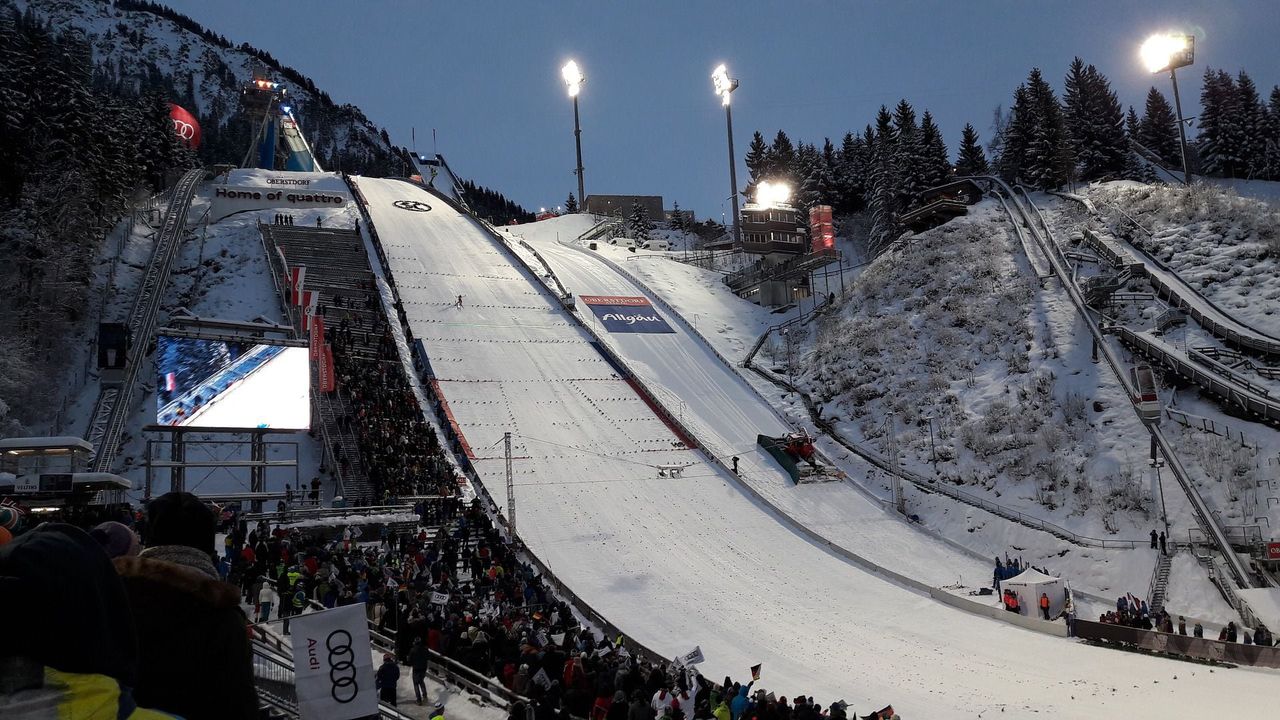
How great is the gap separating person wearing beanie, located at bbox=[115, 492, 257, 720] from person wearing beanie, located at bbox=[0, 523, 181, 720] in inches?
25.2

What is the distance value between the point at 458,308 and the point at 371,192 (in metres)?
30.2

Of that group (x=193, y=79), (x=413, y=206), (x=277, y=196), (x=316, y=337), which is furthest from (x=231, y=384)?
(x=193, y=79)

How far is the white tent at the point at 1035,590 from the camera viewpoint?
21.8 m

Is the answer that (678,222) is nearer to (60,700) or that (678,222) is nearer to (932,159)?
(932,159)

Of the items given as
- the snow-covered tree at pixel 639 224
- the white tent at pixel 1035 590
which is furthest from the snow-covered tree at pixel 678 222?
the white tent at pixel 1035 590

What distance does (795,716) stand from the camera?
1152 cm

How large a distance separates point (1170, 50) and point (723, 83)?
32.2 meters

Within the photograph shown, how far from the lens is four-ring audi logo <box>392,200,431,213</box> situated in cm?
6681

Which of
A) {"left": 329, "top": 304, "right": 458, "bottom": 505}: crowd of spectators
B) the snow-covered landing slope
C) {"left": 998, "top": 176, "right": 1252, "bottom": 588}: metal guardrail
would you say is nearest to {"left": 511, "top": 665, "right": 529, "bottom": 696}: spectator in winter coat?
{"left": 329, "top": 304, "right": 458, "bottom": 505}: crowd of spectators

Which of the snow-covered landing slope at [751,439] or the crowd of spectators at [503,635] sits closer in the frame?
the crowd of spectators at [503,635]

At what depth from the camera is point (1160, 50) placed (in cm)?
4762

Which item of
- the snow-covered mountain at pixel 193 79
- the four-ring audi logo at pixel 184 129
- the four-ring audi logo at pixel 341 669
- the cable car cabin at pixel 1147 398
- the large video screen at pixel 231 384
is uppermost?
the snow-covered mountain at pixel 193 79

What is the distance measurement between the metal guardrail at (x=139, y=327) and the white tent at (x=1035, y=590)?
24.2 metres

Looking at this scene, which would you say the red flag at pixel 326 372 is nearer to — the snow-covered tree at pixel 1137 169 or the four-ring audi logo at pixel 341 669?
the four-ring audi logo at pixel 341 669
